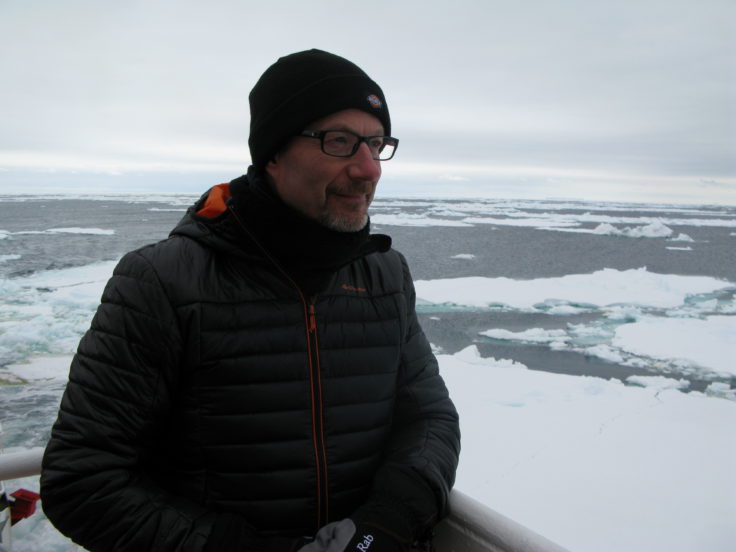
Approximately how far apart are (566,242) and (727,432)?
21381 millimetres

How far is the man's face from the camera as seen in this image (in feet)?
3.43

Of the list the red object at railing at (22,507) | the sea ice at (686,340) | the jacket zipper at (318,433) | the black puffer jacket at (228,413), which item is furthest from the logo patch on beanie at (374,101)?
the sea ice at (686,340)

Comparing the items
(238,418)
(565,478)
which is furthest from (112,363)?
(565,478)

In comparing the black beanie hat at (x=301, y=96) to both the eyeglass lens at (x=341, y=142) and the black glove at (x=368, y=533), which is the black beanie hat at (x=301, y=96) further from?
the black glove at (x=368, y=533)

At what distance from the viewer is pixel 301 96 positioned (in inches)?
41.4

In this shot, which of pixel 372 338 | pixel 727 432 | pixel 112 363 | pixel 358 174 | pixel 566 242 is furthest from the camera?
pixel 566 242

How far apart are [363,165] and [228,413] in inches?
21.2

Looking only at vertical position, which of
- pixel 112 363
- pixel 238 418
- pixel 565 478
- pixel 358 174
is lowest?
pixel 565 478

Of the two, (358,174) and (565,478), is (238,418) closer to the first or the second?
(358,174)

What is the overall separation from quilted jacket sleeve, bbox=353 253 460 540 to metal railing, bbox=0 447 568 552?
2.1 inches

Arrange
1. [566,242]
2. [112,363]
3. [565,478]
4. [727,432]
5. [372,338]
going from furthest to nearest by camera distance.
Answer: [566,242], [727,432], [565,478], [372,338], [112,363]

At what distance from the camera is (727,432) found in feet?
14.6

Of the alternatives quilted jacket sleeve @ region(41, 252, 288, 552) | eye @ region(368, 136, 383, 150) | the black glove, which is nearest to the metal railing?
the black glove

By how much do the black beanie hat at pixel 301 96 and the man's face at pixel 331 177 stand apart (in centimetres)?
2
